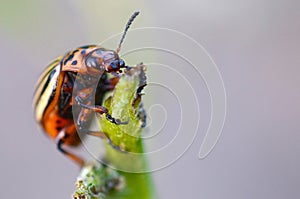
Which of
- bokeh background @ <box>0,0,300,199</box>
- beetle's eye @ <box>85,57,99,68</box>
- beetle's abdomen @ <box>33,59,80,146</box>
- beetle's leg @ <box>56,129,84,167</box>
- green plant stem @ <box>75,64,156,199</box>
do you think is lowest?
green plant stem @ <box>75,64,156,199</box>

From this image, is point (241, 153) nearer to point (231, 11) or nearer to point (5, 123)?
point (231, 11)

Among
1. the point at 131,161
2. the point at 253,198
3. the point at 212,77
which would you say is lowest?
the point at 131,161

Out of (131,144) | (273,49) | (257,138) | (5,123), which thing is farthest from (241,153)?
(131,144)

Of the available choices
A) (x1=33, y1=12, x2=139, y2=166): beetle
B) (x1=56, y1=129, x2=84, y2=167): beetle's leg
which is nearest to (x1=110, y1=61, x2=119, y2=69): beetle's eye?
(x1=33, y1=12, x2=139, y2=166): beetle

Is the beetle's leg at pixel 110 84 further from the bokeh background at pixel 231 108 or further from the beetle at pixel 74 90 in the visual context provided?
the bokeh background at pixel 231 108

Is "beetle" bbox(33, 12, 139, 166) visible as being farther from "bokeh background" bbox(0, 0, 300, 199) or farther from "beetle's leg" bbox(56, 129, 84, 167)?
"bokeh background" bbox(0, 0, 300, 199)

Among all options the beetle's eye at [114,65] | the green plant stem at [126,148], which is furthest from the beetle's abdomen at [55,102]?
the green plant stem at [126,148]
